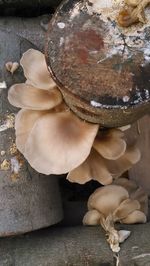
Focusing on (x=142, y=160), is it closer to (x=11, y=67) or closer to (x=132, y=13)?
(x=11, y=67)

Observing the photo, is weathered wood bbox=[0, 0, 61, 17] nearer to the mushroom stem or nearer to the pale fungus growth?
the pale fungus growth

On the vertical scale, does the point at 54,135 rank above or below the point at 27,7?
below

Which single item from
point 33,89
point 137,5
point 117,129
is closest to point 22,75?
point 33,89

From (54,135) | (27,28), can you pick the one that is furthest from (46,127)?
(27,28)

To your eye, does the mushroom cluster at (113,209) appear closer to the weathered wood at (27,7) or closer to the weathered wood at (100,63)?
the weathered wood at (100,63)

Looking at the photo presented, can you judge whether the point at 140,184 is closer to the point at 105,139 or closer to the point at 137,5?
the point at 105,139

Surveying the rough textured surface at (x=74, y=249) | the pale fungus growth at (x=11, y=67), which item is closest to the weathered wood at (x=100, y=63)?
the pale fungus growth at (x=11, y=67)
